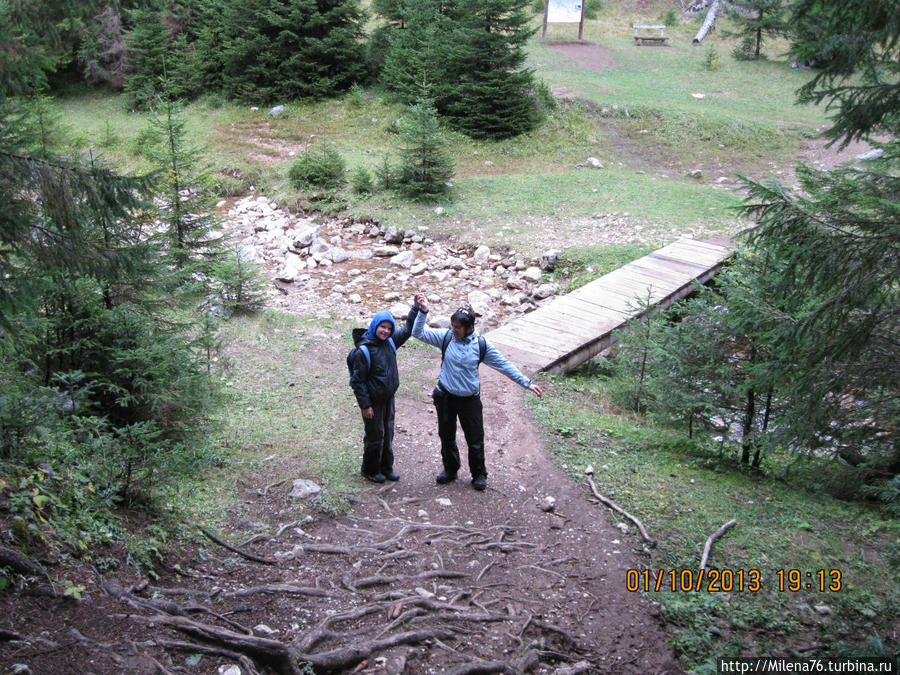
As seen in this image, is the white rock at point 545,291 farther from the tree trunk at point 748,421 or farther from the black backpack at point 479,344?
the black backpack at point 479,344

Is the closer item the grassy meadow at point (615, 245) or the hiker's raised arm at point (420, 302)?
the grassy meadow at point (615, 245)

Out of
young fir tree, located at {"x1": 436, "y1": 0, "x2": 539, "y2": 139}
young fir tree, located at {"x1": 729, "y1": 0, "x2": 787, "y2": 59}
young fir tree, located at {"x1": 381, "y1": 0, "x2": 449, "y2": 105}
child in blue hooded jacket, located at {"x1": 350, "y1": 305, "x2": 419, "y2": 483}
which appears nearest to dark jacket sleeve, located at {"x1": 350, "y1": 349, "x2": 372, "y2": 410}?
child in blue hooded jacket, located at {"x1": 350, "y1": 305, "x2": 419, "y2": 483}

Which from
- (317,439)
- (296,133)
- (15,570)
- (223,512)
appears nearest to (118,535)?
(15,570)

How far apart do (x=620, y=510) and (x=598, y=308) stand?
633 centimetres

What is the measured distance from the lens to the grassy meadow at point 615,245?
5.55 m

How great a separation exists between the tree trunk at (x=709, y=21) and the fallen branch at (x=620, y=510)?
32.1m

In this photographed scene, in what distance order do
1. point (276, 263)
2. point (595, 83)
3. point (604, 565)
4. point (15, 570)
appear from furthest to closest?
1. point (595, 83)
2. point (276, 263)
3. point (604, 565)
4. point (15, 570)

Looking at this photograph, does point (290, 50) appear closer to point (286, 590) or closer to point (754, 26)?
point (754, 26)

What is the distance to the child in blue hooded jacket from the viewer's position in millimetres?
6391

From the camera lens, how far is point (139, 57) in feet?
92.8

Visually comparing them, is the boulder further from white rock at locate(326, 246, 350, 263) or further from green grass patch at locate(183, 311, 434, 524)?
green grass patch at locate(183, 311, 434, 524)

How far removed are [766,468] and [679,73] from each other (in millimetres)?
24877

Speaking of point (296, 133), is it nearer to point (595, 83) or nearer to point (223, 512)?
point (595, 83)

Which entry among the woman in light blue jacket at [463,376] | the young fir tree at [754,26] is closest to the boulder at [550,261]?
the woman in light blue jacket at [463,376]
